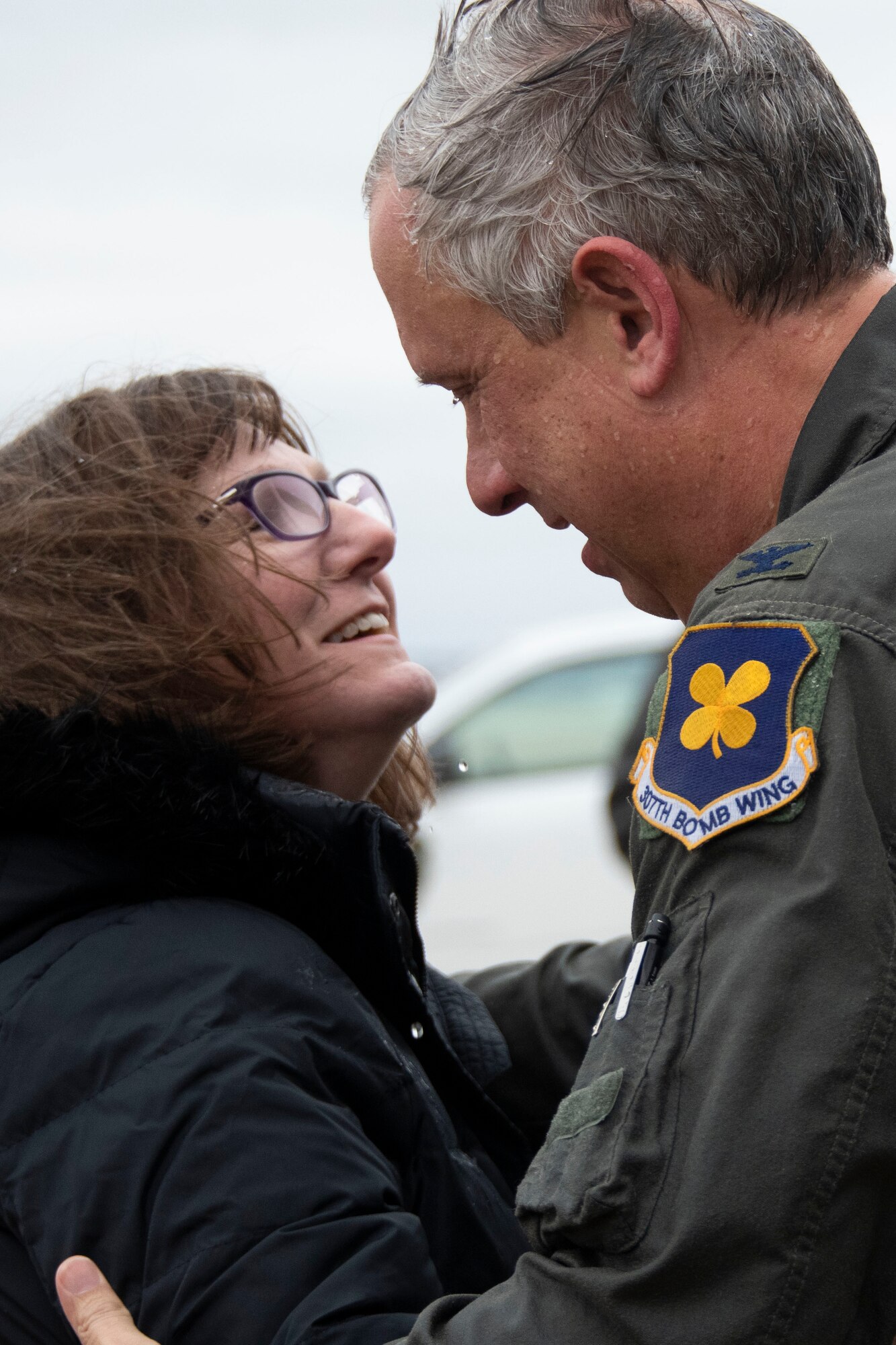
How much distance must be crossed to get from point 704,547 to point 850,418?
0.30 meters

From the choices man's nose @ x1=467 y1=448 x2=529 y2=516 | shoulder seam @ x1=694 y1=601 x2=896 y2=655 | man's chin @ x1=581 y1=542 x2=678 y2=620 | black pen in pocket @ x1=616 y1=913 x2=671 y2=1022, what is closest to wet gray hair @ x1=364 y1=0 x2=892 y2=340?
man's nose @ x1=467 y1=448 x2=529 y2=516

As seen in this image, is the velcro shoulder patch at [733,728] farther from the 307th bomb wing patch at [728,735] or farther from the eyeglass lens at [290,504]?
the eyeglass lens at [290,504]

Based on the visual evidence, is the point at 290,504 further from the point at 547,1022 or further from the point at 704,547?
the point at 547,1022

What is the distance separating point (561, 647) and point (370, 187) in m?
4.69

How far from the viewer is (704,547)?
1741 millimetres

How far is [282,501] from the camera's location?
222 cm

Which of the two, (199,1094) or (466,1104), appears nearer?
(199,1094)

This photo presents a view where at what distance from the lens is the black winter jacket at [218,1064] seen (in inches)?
56.2

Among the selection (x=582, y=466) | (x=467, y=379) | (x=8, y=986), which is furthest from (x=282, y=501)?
(x=8, y=986)

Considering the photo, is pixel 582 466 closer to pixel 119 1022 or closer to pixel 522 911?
pixel 119 1022

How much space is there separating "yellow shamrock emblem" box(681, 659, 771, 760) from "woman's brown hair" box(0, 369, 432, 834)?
0.89m

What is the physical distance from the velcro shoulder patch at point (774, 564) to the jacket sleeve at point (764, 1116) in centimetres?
11

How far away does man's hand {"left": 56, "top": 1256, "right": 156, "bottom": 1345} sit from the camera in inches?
54.9

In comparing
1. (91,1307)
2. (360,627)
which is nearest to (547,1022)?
(360,627)
